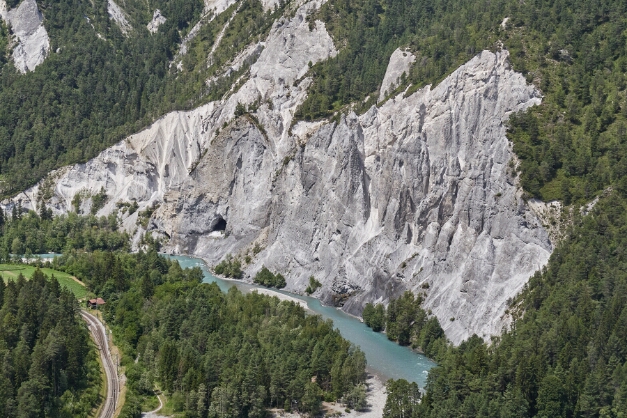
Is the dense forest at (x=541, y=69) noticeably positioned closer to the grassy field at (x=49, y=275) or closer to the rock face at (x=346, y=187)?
the rock face at (x=346, y=187)

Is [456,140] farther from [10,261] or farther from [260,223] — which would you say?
[10,261]

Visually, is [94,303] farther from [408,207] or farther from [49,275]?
[408,207]

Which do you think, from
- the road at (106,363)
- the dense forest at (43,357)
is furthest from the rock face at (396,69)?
the dense forest at (43,357)

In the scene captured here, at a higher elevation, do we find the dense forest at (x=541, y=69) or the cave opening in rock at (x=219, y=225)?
the dense forest at (x=541, y=69)

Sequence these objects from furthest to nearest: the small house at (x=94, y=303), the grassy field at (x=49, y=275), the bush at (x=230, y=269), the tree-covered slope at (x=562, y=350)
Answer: the bush at (x=230, y=269) → the grassy field at (x=49, y=275) → the small house at (x=94, y=303) → the tree-covered slope at (x=562, y=350)

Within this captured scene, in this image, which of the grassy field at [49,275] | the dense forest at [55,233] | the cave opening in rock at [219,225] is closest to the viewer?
the grassy field at [49,275]

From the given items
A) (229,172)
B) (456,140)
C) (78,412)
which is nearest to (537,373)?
(78,412)

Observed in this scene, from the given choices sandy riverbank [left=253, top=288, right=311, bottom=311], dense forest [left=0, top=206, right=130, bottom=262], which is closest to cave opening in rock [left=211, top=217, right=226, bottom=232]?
dense forest [left=0, top=206, right=130, bottom=262]
